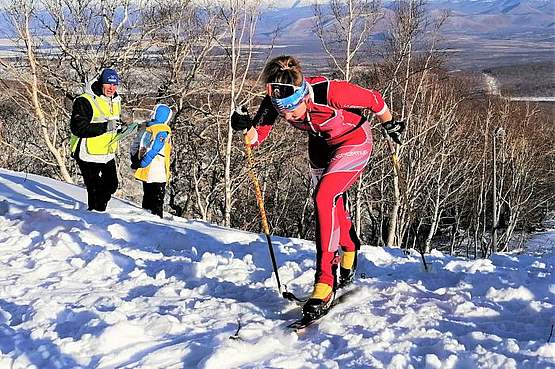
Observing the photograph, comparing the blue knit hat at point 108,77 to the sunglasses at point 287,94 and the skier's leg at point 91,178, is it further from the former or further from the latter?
the sunglasses at point 287,94

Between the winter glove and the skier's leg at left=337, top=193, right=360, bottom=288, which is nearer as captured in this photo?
the skier's leg at left=337, top=193, right=360, bottom=288

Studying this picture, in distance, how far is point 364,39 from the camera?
85.3ft

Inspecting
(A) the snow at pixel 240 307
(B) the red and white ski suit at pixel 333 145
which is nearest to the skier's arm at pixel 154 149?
(A) the snow at pixel 240 307

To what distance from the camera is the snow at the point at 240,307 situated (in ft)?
12.6

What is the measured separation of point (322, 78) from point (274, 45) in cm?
2157

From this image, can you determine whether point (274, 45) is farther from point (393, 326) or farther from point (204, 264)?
point (393, 326)

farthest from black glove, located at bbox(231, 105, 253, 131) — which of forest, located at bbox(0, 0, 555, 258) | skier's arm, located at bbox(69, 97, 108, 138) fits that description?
forest, located at bbox(0, 0, 555, 258)

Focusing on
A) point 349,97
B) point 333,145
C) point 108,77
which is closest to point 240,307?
point 333,145

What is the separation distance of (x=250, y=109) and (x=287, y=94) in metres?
20.8

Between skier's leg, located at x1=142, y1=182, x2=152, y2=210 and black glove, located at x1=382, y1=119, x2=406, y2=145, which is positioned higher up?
black glove, located at x1=382, y1=119, x2=406, y2=145

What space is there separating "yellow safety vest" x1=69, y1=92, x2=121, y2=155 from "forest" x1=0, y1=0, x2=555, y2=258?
32.2ft

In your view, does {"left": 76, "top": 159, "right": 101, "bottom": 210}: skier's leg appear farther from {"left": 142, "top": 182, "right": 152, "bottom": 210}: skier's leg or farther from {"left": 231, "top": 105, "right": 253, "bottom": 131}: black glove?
{"left": 231, "top": 105, "right": 253, "bottom": 131}: black glove

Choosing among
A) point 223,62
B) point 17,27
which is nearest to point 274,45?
point 223,62

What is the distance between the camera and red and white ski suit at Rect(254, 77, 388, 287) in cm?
461
